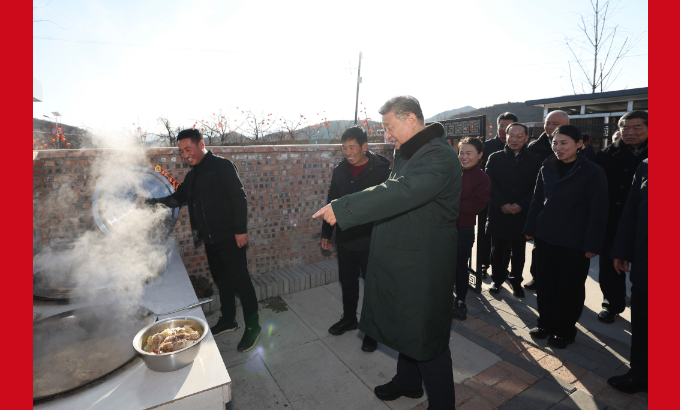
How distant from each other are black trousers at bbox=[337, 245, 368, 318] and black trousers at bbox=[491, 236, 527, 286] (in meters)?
2.26

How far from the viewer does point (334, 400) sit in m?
2.88

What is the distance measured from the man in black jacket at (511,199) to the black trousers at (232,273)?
3.41 metres

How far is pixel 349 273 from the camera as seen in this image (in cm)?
381

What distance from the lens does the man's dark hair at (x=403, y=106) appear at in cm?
227

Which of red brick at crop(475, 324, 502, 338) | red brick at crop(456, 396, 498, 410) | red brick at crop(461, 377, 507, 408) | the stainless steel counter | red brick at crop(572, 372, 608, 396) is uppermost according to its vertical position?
the stainless steel counter

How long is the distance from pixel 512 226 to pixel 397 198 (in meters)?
3.35

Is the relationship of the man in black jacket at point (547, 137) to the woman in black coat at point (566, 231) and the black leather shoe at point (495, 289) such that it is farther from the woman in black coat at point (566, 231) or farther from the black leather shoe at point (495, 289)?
the woman in black coat at point (566, 231)

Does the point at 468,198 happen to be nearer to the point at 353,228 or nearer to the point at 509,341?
the point at 353,228

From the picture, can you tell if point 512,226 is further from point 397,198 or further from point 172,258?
point 172,258

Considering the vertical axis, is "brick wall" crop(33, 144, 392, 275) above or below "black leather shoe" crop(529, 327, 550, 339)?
above

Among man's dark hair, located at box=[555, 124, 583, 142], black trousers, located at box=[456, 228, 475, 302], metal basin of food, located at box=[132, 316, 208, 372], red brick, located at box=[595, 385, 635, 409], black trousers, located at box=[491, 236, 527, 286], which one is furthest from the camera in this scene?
black trousers, located at box=[491, 236, 527, 286]

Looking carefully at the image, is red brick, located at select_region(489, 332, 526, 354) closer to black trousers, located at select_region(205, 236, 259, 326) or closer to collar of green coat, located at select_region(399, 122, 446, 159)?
collar of green coat, located at select_region(399, 122, 446, 159)

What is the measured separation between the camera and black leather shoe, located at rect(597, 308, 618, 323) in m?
4.00

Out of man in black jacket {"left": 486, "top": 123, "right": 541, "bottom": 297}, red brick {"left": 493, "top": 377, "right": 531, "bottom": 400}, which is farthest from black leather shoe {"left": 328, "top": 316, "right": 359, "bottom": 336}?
man in black jacket {"left": 486, "top": 123, "right": 541, "bottom": 297}
